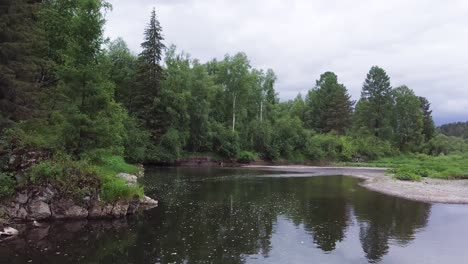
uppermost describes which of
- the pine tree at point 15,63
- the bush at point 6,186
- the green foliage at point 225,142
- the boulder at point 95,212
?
the pine tree at point 15,63

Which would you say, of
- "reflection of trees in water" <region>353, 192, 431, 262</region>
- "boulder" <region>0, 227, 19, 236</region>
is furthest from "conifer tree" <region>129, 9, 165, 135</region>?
"boulder" <region>0, 227, 19, 236</region>

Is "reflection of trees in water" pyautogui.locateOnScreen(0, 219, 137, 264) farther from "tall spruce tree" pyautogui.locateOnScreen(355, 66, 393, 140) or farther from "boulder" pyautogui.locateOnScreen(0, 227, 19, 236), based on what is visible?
"tall spruce tree" pyautogui.locateOnScreen(355, 66, 393, 140)

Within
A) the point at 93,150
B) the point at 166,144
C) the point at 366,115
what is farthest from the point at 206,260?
the point at 366,115

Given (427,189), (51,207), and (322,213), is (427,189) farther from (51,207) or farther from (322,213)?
(51,207)

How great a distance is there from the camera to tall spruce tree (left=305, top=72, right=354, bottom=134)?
365ft

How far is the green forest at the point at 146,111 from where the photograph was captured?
28484mm

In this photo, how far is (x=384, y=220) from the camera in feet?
93.4

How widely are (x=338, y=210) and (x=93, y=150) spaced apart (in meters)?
19.4

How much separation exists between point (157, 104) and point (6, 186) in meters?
45.2

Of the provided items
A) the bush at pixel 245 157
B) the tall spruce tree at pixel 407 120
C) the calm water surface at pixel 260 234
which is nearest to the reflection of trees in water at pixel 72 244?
the calm water surface at pixel 260 234

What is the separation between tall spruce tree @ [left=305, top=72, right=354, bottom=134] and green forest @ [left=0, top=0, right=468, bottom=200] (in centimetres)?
34

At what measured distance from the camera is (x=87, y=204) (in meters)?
25.9

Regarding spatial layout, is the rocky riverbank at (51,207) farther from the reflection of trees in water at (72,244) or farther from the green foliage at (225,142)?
the green foliage at (225,142)

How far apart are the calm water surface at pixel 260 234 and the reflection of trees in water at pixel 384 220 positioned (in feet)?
0.22
